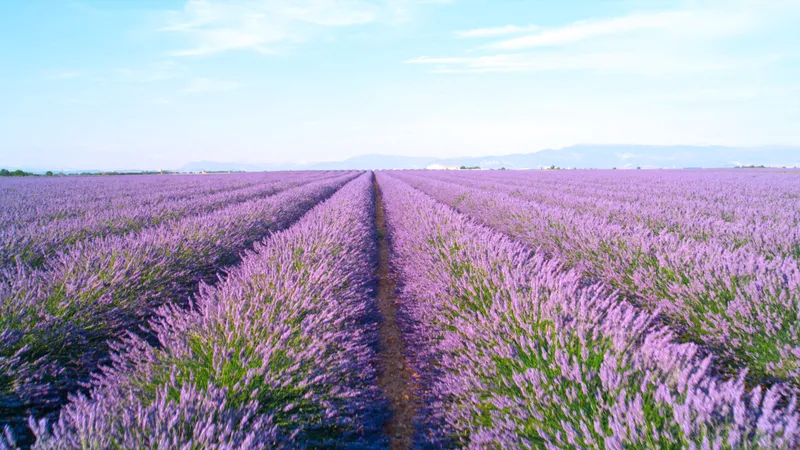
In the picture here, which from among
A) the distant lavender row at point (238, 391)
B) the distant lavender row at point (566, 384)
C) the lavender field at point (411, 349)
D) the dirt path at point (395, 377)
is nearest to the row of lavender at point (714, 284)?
the lavender field at point (411, 349)

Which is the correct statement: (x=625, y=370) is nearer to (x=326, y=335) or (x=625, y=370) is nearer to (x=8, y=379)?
(x=326, y=335)

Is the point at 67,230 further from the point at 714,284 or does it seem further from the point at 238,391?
the point at 714,284

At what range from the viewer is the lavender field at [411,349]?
1.45m

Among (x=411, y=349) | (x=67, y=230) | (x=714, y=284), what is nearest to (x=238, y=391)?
(x=411, y=349)

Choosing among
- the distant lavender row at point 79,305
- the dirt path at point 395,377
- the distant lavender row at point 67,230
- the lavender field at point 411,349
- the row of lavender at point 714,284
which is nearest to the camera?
the lavender field at point 411,349

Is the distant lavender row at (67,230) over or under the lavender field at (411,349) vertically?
over

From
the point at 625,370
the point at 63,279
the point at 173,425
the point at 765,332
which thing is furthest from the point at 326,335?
the point at 765,332

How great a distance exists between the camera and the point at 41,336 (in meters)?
2.58

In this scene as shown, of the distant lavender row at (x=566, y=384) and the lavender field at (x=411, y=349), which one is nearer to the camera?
the distant lavender row at (x=566, y=384)

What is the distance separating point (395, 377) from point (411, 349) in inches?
13.2

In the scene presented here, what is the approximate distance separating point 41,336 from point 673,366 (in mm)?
3588

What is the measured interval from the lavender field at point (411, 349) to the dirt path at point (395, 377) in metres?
0.02

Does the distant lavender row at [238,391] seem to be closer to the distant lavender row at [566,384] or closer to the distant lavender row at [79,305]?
the distant lavender row at [79,305]

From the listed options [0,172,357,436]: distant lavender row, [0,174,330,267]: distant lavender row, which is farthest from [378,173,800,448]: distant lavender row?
[0,174,330,267]: distant lavender row
